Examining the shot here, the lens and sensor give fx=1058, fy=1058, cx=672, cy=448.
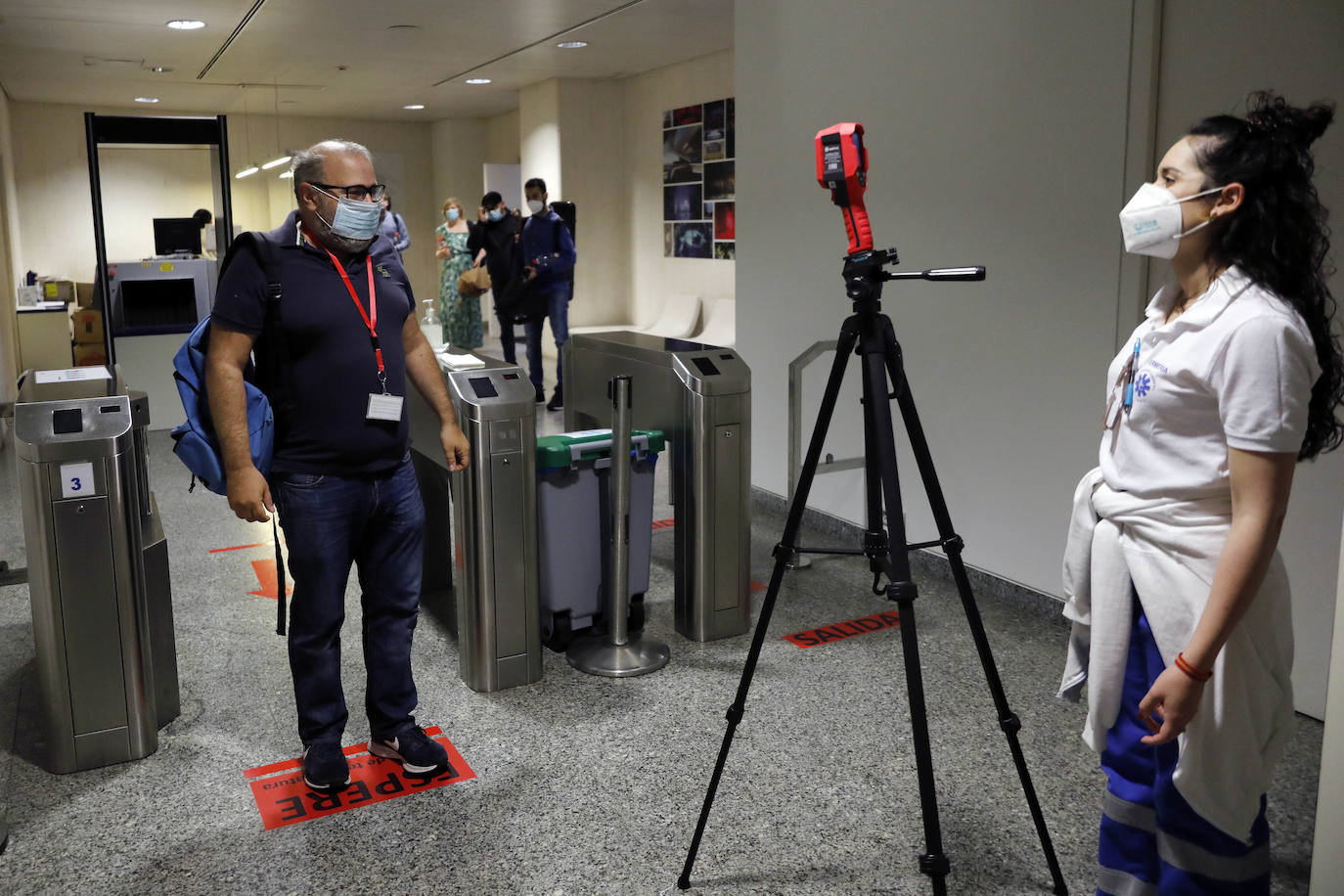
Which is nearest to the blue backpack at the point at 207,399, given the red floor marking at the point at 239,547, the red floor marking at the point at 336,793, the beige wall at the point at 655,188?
the red floor marking at the point at 336,793

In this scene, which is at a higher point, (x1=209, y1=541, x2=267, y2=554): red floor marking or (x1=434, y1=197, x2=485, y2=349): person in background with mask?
(x1=434, y1=197, x2=485, y2=349): person in background with mask

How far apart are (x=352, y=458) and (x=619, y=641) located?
121cm

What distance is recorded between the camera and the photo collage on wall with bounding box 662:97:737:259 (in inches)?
339

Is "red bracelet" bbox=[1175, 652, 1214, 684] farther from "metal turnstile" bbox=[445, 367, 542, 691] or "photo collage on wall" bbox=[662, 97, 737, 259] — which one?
"photo collage on wall" bbox=[662, 97, 737, 259]

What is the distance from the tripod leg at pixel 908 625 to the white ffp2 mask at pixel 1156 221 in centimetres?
43

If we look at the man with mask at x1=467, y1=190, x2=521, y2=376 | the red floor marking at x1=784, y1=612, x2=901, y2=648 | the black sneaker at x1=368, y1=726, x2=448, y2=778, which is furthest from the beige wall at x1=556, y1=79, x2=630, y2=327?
the black sneaker at x1=368, y1=726, x2=448, y2=778

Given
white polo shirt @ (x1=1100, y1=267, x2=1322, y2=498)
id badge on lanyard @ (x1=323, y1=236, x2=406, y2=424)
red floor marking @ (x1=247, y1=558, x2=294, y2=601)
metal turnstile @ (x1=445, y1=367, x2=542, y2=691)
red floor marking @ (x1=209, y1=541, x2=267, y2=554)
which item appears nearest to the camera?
white polo shirt @ (x1=1100, y1=267, x2=1322, y2=498)

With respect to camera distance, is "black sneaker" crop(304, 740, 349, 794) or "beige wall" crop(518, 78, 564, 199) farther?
"beige wall" crop(518, 78, 564, 199)

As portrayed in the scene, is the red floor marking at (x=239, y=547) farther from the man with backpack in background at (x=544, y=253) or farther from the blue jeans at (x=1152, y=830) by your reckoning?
the blue jeans at (x=1152, y=830)

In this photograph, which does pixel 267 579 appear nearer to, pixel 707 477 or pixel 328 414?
pixel 707 477

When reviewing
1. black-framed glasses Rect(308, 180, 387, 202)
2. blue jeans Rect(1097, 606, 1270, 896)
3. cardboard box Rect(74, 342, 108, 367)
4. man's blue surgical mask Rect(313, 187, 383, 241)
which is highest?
black-framed glasses Rect(308, 180, 387, 202)

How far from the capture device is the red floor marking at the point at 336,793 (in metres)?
2.41

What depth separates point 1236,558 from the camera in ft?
4.43

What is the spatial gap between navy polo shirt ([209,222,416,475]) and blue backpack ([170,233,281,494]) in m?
0.02
